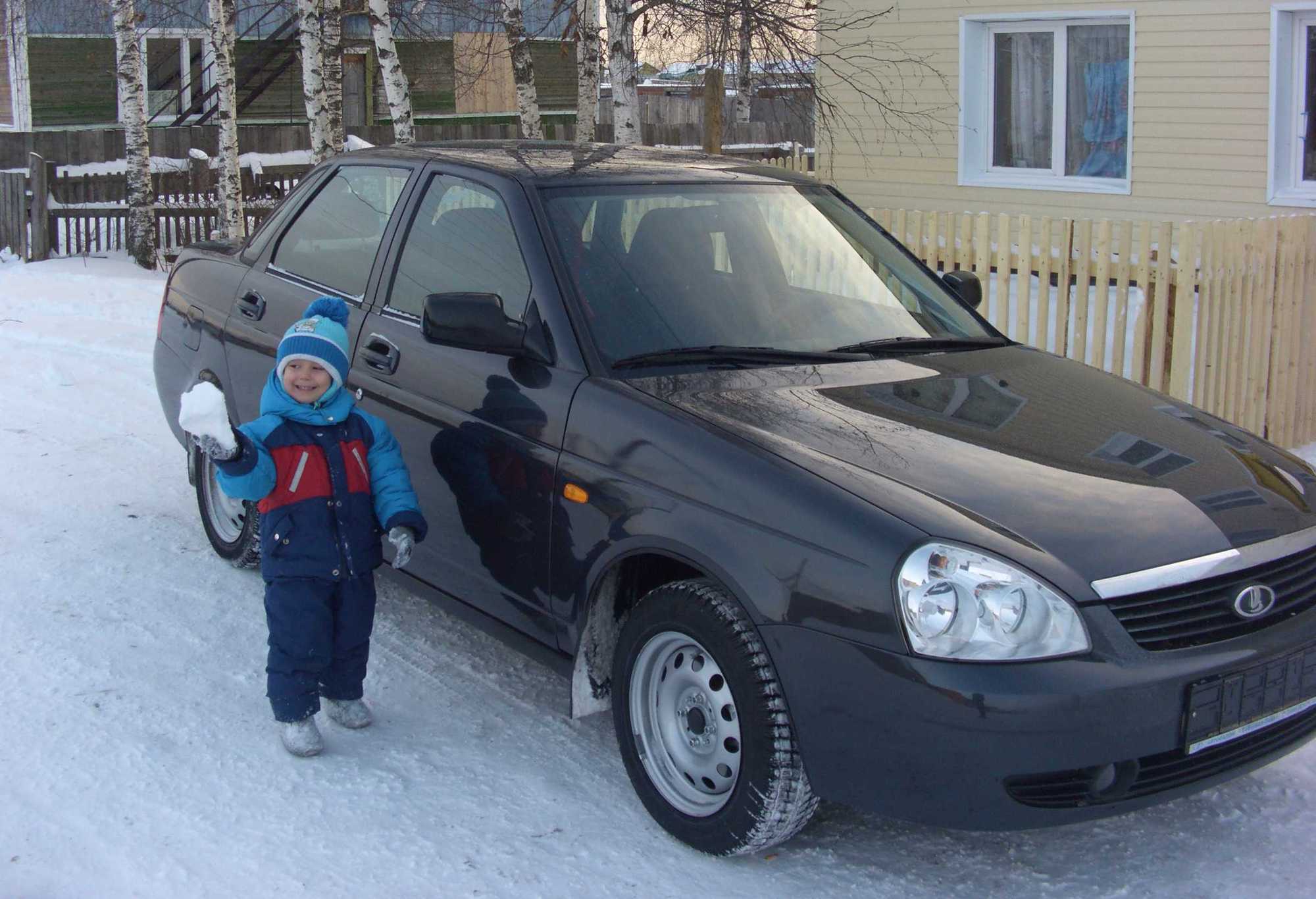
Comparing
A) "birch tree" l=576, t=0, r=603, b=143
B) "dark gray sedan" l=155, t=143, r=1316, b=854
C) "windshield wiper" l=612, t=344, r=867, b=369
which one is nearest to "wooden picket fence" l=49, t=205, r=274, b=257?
"birch tree" l=576, t=0, r=603, b=143

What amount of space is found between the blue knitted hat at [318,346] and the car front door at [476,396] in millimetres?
354

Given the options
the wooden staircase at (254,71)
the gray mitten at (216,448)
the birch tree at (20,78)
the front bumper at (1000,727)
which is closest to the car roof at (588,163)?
the gray mitten at (216,448)

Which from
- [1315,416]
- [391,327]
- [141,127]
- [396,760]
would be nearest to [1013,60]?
[1315,416]

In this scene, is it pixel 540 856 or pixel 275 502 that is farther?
pixel 275 502

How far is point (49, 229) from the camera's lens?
16.2 meters

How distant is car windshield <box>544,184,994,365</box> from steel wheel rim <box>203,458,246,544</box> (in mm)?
2242

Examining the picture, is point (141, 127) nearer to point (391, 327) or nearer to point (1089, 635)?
point (391, 327)

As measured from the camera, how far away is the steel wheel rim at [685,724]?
3480mm

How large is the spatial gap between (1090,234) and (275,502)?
5.42 m

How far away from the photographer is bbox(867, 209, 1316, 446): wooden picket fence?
24.8ft

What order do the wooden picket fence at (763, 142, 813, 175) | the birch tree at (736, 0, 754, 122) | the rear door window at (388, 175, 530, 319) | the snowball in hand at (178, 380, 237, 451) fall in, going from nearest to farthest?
the snowball in hand at (178, 380, 237, 451), the rear door window at (388, 175, 530, 319), the birch tree at (736, 0, 754, 122), the wooden picket fence at (763, 142, 813, 175)

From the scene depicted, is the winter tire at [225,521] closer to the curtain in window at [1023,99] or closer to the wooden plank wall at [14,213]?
the curtain in window at [1023,99]

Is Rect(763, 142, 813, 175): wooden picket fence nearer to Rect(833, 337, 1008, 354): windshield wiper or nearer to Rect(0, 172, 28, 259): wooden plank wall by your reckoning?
Rect(0, 172, 28, 259): wooden plank wall

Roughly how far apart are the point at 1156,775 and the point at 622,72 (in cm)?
883
